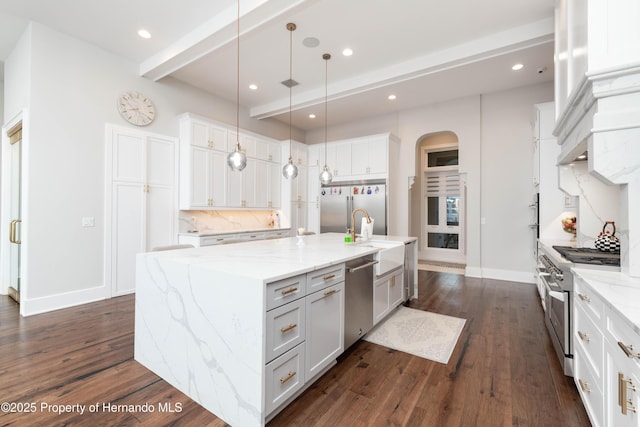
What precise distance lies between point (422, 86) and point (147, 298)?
16.2 ft

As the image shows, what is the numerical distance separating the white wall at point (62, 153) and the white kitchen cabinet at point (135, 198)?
0.40 feet

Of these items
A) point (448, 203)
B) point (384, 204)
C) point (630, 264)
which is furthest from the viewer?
point (448, 203)

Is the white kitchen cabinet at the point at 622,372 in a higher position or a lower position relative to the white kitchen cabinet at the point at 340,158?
lower

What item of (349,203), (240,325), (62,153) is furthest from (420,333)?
(62,153)

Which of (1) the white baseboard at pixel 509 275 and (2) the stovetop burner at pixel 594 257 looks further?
(1) the white baseboard at pixel 509 275

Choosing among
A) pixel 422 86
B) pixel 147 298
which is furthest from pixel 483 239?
pixel 147 298

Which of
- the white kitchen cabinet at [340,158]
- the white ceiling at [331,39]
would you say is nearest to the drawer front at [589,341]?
the white ceiling at [331,39]

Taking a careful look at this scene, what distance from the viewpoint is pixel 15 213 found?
402cm

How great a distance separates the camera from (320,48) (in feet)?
12.7

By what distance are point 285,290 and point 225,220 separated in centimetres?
421

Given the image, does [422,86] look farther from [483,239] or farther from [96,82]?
[96,82]

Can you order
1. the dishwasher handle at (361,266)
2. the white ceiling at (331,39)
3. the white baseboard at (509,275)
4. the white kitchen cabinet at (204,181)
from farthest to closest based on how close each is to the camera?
the white baseboard at (509,275) → the white kitchen cabinet at (204,181) → the white ceiling at (331,39) → the dishwasher handle at (361,266)

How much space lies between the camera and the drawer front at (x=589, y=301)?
57.3 inches

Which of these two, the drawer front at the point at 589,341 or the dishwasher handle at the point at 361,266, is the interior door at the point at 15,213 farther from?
the drawer front at the point at 589,341
